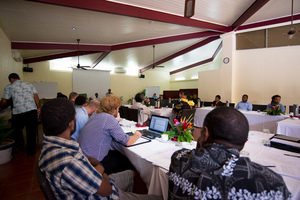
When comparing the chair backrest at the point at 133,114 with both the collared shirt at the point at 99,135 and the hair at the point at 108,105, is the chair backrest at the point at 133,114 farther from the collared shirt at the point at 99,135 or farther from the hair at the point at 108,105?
the collared shirt at the point at 99,135

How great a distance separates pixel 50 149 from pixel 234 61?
6.72 metres

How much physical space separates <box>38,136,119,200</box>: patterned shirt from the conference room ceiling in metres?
3.36

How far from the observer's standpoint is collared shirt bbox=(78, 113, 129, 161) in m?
1.60

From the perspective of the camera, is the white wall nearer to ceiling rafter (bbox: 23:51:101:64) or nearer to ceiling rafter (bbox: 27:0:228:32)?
ceiling rafter (bbox: 27:0:228:32)

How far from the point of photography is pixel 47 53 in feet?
26.1

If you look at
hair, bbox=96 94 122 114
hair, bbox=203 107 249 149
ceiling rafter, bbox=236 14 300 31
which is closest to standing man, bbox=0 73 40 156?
hair, bbox=96 94 122 114

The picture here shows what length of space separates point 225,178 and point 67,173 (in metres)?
0.73

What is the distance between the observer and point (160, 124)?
2.21m

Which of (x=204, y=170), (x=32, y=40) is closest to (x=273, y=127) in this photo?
(x=204, y=170)

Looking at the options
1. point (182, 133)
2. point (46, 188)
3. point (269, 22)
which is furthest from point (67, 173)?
point (269, 22)

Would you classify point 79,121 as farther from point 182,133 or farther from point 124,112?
point 124,112

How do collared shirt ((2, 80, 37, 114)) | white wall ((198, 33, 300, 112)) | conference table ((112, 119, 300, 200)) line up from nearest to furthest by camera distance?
conference table ((112, 119, 300, 200)) → collared shirt ((2, 80, 37, 114)) → white wall ((198, 33, 300, 112))

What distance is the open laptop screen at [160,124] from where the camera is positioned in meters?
2.13

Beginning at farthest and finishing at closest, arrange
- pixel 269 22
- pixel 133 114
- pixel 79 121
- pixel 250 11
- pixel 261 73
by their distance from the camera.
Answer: pixel 261 73 < pixel 269 22 < pixel 250 11 < pixel 133 114 < pixel 79 121
